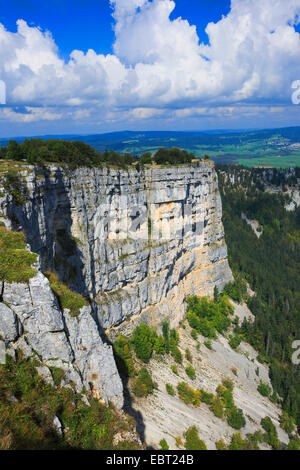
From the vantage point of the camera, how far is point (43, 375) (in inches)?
542

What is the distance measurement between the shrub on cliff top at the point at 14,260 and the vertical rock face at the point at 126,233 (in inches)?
164

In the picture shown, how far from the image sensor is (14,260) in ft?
51.0

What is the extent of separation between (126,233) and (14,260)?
27734 mm

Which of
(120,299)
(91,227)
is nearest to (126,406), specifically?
(120,299)

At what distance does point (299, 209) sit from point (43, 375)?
475 feet

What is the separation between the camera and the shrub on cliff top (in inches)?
572

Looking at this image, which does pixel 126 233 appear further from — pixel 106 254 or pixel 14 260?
pixel 14 260

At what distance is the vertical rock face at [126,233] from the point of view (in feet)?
98.5

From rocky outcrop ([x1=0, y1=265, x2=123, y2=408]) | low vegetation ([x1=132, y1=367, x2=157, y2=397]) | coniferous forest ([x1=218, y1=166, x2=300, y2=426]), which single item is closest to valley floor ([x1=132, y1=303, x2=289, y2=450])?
low vegetation ([x1=132, y1=367, x2=157, y2=397])

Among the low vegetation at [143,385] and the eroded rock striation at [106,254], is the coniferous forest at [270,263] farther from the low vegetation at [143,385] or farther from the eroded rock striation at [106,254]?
the low vegetation at [143,385]

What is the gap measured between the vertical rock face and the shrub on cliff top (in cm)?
417

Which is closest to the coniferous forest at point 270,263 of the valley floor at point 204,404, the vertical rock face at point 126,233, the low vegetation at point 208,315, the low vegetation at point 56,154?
the valley floor at point 204,404

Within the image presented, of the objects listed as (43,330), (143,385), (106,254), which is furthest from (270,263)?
(43,330)
